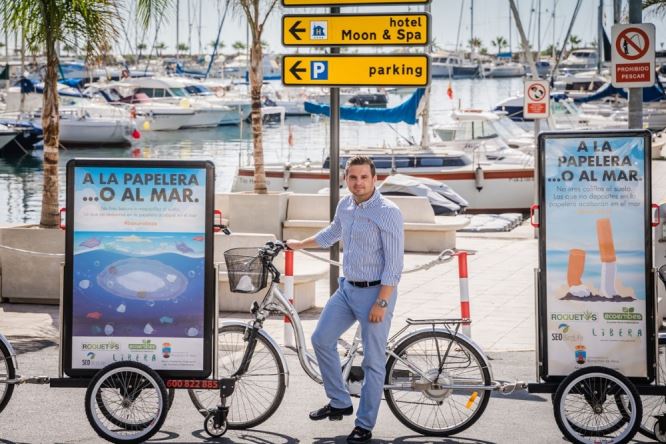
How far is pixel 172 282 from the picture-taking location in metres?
7.21

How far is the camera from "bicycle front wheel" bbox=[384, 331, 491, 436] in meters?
7.12

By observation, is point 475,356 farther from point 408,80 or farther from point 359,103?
point 359,103

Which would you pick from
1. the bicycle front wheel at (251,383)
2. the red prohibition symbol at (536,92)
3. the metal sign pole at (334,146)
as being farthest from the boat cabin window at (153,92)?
the bicycle front wheel at (251,383)

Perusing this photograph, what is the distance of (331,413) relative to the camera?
7.12 metres

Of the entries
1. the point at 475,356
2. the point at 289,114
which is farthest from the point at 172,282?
the point at 289,114

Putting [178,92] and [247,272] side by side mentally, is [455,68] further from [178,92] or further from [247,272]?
[247,272]

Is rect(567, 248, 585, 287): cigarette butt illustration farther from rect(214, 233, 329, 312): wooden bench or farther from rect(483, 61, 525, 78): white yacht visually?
rect(483, 61, 525, 78): white yacht

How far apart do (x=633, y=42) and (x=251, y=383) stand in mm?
6716

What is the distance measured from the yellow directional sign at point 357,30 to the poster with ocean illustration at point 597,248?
2822 mm

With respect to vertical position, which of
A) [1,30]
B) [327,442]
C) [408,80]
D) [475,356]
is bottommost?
[327,442]

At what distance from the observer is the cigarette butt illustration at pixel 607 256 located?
282 inches

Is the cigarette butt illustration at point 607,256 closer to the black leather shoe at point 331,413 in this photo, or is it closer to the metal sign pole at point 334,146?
the black leather shoe at point 331,413

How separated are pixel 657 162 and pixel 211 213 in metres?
31.7

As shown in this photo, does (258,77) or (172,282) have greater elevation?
(258,77)
